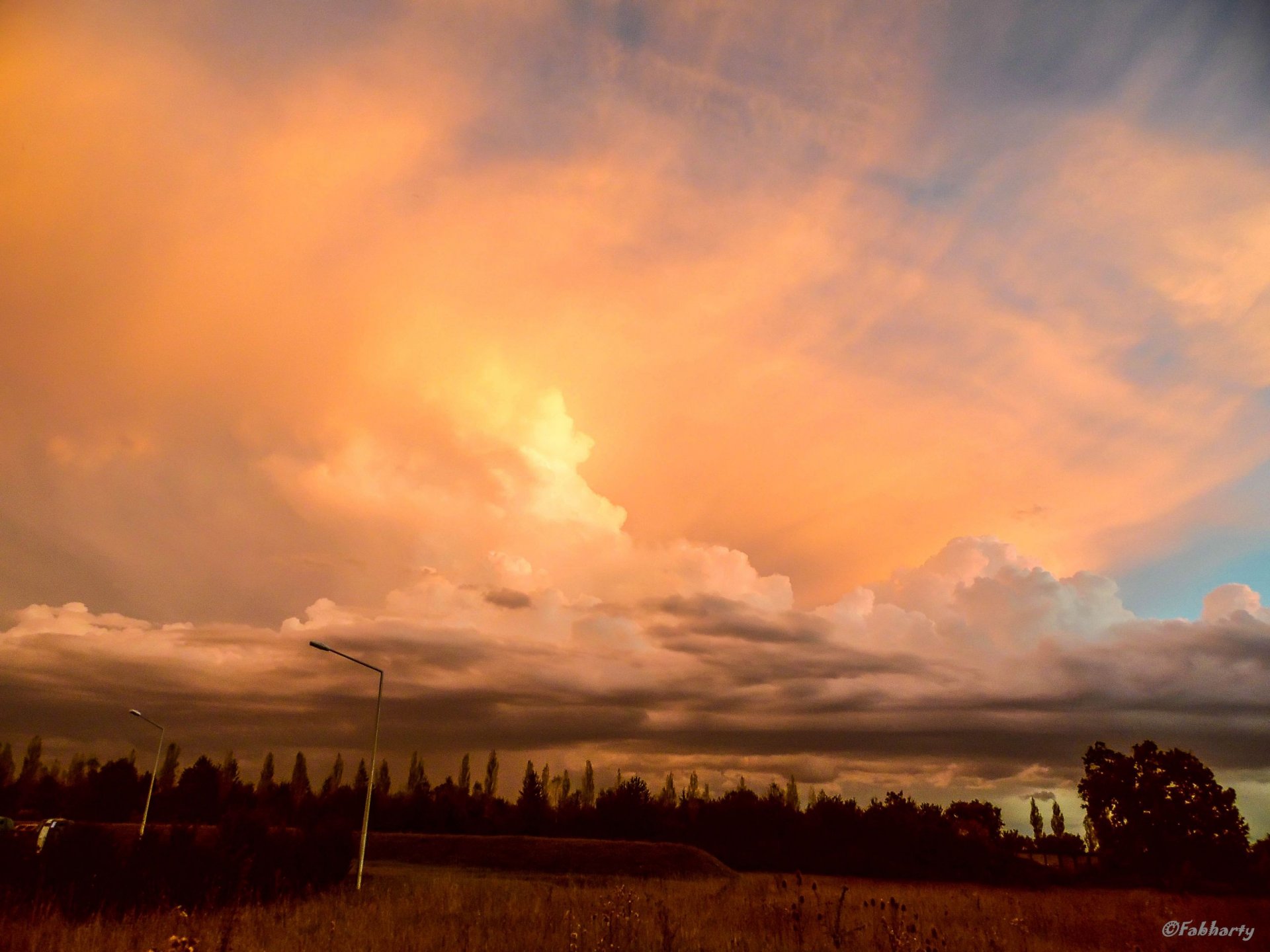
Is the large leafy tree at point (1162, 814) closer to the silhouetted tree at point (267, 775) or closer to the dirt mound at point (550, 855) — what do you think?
the dirt mound at point (550, 855)

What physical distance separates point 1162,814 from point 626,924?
76.7 meters

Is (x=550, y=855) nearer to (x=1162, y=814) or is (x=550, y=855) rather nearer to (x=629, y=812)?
(x=629, y=812)

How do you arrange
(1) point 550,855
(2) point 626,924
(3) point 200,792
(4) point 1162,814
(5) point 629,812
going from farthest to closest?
(3) point 200,792, (5) point 629,812, (4) point 1162,814, (1) point 550,855, (2) point 626,924

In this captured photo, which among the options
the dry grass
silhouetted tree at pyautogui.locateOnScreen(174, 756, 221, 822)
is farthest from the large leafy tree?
silhouetted tree at pyautogui.locateOnScreen(174, 756, 221, 822)

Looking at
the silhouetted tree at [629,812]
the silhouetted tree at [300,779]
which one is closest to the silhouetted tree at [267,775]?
the silhouetted tree at [300,779]

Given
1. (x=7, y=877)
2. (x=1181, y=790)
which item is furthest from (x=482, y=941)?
(x=1181, y=790)

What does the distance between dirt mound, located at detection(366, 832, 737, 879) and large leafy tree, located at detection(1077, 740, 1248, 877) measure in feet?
142

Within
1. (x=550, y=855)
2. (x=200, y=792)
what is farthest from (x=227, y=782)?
(x=550, y=855)

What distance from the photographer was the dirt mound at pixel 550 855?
54.2 metres

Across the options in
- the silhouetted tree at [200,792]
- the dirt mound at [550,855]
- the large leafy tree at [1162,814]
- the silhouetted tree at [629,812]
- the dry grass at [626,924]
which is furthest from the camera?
the silhouetted tree at [200,792]

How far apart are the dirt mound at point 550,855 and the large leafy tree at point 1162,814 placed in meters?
43.3

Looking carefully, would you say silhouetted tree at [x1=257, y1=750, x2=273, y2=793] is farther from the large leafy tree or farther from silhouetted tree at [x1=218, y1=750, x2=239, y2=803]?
the large leafy tree

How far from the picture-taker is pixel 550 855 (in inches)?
2245

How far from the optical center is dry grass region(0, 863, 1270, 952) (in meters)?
17.5
